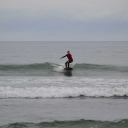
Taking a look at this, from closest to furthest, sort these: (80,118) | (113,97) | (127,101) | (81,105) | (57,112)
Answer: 1. (80,118)
2. (57,112)
3. (81,105)
4. (127,101)
5. (113,97)

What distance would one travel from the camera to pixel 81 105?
13172 millimetres

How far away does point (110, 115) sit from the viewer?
11578mm

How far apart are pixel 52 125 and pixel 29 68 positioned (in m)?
19.1

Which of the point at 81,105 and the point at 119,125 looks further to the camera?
the point at 81,105

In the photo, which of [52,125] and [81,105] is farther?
[81,105]

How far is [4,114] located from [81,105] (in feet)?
10.6

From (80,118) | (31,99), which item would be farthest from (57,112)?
(31,99)

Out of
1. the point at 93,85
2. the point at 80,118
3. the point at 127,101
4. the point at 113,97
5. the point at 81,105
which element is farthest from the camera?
the point at 93,85

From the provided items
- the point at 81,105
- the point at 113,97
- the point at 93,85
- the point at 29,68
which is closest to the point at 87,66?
the point at 29,68

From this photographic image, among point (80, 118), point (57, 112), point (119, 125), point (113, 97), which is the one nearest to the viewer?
point (119, 125)

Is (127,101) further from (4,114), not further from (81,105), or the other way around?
(4,114)

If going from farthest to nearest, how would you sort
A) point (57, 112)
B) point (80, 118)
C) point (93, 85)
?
point (93, 85) → point (57, 112) → point (80, 118)

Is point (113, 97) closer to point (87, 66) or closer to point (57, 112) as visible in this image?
point (57, 112)

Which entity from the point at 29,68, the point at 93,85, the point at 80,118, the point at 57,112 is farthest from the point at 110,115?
the point at 29,68
